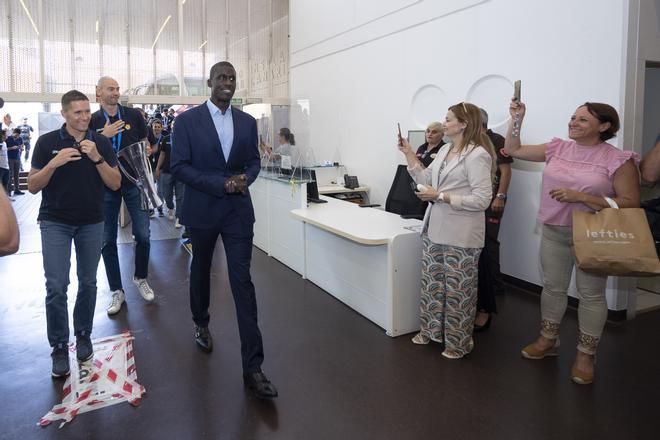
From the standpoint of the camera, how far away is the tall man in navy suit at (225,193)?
8.03 ft

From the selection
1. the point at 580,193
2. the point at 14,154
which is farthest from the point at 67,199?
the point at 14,154

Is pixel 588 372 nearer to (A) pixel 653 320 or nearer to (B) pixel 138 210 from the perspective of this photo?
(A) pixel 653 320

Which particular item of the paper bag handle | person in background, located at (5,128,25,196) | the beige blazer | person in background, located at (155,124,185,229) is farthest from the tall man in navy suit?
person in background, located at (5,128,25,196)

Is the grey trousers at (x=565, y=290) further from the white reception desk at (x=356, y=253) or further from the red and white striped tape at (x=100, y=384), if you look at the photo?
the red and white striped tape at (x=100, y=384)

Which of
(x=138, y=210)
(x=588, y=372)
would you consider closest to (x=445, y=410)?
(x=588, y=372)

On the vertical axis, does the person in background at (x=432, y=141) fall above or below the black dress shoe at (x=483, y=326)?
above

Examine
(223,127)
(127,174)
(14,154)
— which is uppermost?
(14,154)

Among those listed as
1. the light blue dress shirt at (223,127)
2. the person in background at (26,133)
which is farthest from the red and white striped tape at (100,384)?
the person in background at (26,133)

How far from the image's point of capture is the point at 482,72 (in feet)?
14.2

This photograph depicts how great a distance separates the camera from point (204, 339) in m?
3.03

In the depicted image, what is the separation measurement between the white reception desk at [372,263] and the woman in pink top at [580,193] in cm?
84

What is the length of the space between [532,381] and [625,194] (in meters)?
1.11

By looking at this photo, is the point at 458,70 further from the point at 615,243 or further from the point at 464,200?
the point at 615,243

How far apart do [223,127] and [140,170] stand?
1.35 m
